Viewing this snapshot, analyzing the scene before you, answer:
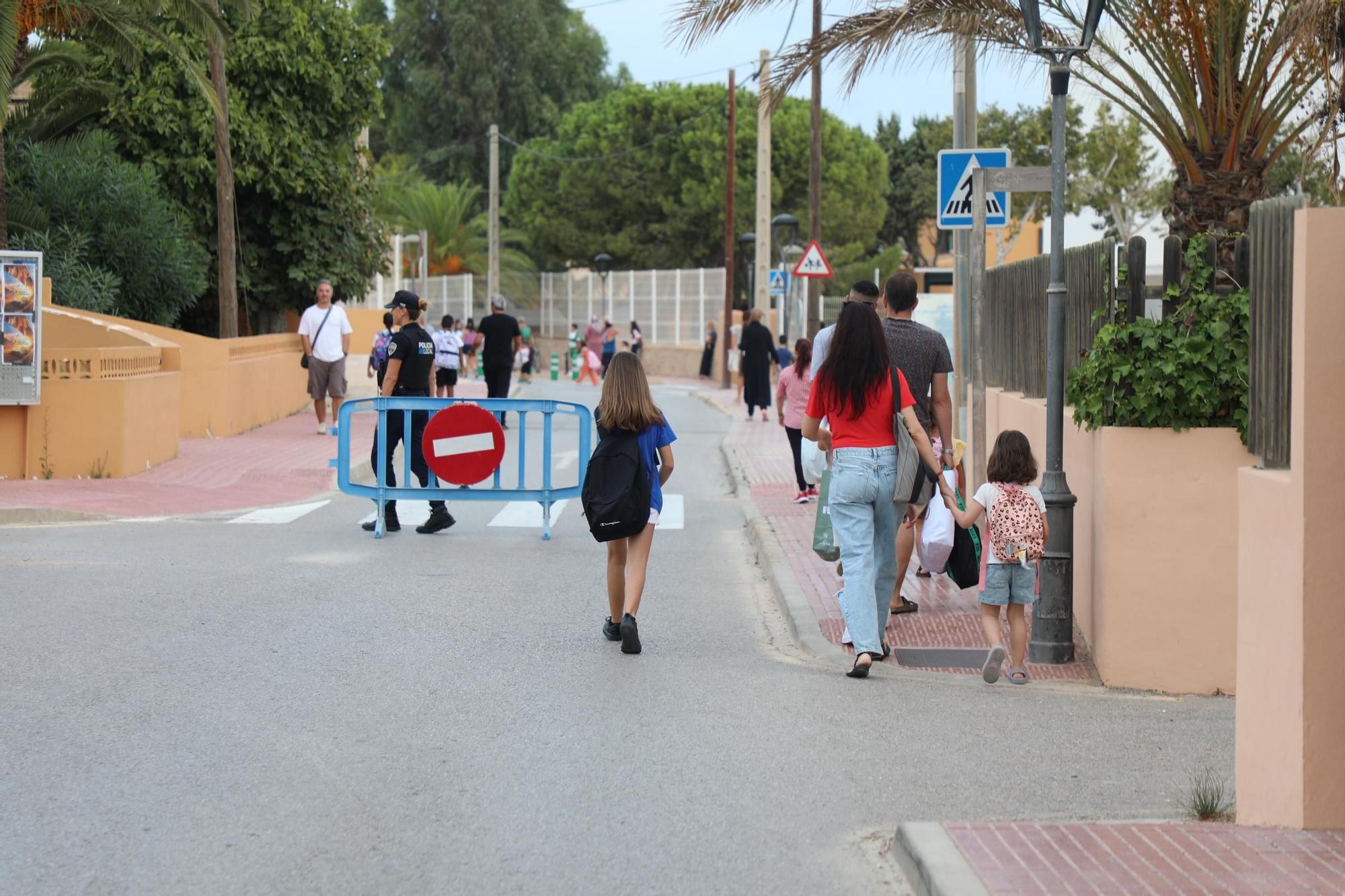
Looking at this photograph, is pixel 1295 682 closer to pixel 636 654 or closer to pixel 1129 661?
pixel 1129 661

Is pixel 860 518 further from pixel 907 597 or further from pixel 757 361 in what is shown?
pixel 757 361

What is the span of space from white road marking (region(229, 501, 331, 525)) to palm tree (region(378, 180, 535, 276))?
45.4 m

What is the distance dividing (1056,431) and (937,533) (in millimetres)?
985

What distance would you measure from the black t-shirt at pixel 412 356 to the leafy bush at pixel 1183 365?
675cm

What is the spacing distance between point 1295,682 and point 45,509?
11.0 metres

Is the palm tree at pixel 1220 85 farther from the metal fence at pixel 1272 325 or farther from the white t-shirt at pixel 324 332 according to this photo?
the white t-shirt at pixel 324 332

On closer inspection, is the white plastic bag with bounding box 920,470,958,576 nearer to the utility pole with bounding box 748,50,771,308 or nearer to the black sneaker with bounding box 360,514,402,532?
the black sneaker with bounding box 360,514,402,532

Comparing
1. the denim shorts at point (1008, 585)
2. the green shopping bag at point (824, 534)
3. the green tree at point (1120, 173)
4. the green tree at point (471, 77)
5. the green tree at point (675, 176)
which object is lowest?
the denim shorts at point (1008, 585)

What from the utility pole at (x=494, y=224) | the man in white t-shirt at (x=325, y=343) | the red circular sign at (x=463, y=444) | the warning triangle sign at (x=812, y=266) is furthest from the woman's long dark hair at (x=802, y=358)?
the utility pole at (x=494, y=224)

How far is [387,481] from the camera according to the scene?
13555mm

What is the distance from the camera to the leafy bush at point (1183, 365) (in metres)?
7.80

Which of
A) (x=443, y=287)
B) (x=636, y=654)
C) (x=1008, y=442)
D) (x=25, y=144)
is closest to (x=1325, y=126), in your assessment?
(x=1008, y=442)

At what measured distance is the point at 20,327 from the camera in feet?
49.2

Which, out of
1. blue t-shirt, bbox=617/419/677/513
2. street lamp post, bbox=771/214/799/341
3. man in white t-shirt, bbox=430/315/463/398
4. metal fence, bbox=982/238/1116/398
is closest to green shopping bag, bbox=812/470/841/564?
blue t-shirt, bbox=617/419/677/513
